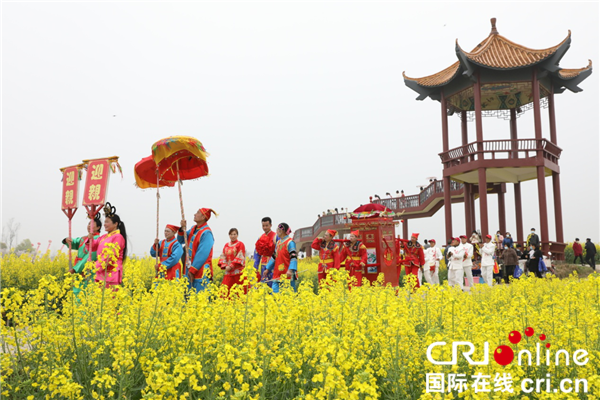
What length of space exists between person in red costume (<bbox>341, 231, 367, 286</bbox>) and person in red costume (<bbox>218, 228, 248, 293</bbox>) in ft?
10.8

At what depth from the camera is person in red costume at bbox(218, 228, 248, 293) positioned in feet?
24.8

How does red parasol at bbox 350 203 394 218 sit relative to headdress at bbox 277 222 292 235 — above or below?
above

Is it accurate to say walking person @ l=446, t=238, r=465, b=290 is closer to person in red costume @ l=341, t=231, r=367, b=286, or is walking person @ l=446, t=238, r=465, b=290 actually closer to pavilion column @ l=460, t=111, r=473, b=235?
person in red costume @ l=341, t=231, r=367, b=286

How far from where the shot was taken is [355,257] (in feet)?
33.7

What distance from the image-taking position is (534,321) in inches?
157

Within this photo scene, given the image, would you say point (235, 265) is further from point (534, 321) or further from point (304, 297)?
point (534, 321)

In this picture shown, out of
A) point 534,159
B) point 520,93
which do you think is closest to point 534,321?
point 534,159

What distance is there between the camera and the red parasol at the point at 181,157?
22.3ft

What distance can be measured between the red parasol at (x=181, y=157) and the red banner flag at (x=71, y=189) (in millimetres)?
1183

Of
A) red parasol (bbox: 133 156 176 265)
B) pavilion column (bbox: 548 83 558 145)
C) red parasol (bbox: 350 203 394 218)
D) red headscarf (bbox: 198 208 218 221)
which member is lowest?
red headscarf (bbox: 198 208 218 221)

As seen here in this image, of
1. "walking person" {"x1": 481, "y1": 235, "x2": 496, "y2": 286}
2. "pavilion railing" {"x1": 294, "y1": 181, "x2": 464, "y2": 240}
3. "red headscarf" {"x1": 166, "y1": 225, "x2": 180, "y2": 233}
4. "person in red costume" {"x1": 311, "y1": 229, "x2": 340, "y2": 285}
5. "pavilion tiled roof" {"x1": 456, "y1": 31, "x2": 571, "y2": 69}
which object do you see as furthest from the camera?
"pavilion railing" {"x1": 294, "y1": 181, "x2": 464, "y2": 240}

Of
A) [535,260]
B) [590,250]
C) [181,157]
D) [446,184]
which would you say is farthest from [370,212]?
[590,250]

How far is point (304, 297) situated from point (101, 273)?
8.73ft

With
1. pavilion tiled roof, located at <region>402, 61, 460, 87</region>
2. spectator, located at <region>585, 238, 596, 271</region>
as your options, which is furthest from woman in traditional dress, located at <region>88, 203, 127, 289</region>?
spectator, located at <region>585, 238, 596, 271</region>
